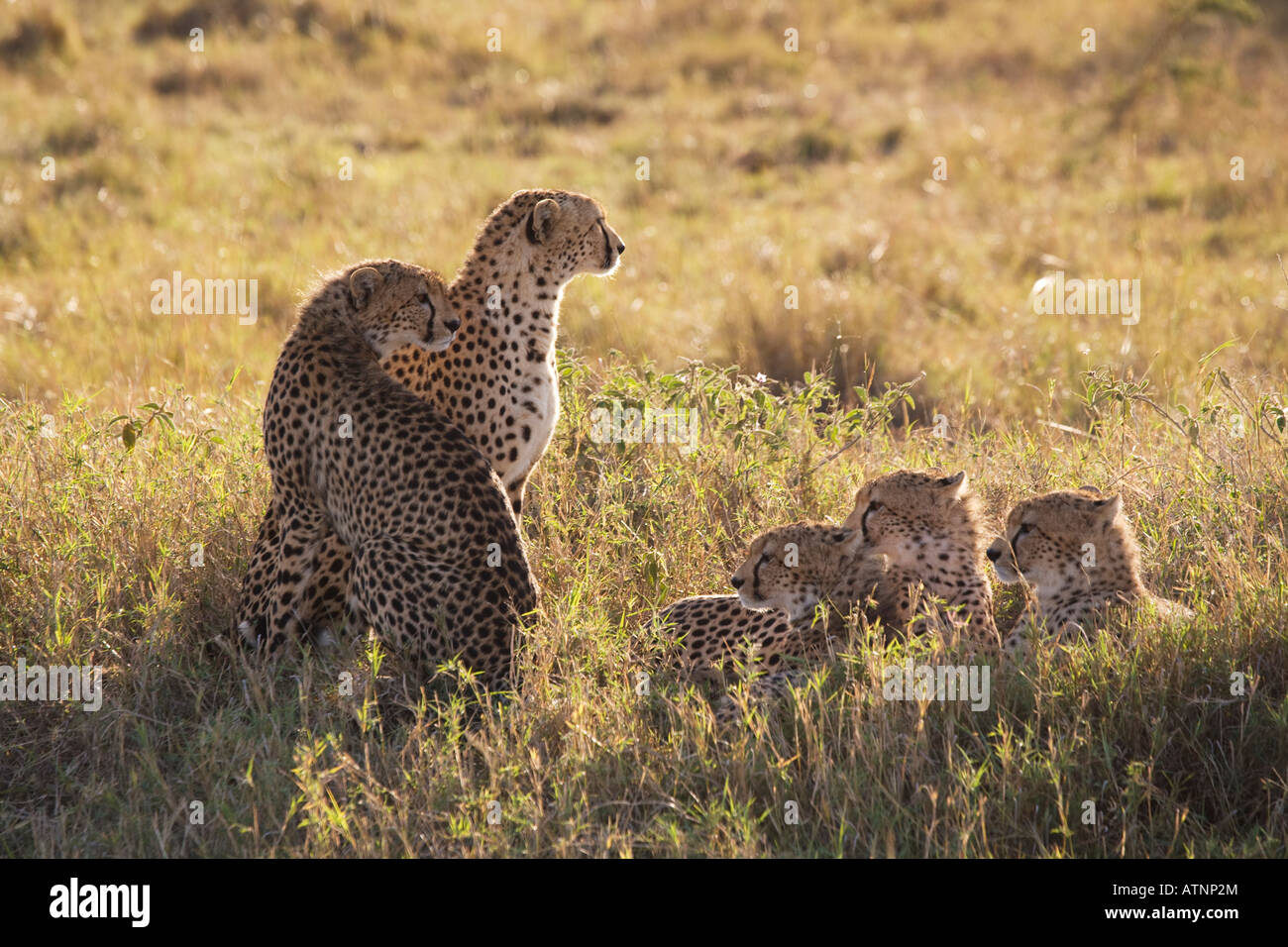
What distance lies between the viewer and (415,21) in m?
13.9

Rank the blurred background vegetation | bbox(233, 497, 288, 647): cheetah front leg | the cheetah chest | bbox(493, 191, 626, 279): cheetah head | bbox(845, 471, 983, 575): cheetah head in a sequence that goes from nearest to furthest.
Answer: bbox(845, 471, 983, 575): cheetah head < bbox(233, 497, 288, 647): cheetah front leg < the cheetah chest < bbox(493, 191, 626, 279): cheetah head < the blurred background vegetation

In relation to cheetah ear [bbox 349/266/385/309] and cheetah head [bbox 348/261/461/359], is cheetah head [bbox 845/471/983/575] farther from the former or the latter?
cheetah ear [bbox 349/266/385/309]

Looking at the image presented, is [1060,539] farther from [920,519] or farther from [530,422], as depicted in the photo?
[530,422]

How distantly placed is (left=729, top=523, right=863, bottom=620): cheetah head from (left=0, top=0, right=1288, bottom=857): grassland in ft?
0.83

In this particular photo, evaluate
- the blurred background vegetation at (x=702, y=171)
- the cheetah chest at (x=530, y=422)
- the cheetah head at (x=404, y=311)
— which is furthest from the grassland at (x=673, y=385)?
the cheetah head at (x=404, y=311)

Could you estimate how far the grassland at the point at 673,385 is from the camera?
3152mm

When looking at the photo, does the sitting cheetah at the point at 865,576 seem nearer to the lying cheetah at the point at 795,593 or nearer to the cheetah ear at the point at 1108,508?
the lying cheetah at the point at 795,593

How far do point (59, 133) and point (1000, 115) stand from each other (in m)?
7.48

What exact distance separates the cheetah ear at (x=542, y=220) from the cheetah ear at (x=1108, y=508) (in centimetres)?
183

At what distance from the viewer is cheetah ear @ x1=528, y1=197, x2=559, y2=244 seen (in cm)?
432

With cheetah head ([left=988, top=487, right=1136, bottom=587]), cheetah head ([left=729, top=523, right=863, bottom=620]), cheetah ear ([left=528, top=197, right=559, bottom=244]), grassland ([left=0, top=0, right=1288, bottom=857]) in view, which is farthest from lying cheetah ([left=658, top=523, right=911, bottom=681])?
cheetah ear ([left=528, top=197, right=559, bottom=244])

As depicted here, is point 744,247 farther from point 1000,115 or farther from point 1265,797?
point 1265,797

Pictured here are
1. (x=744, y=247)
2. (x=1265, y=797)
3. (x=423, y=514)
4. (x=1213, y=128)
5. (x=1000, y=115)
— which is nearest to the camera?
(x=1265, y=797)
